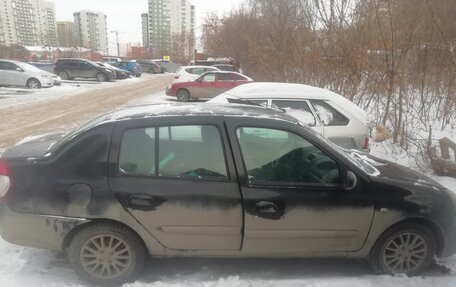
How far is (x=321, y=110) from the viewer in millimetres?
5598

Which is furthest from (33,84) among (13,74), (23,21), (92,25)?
(92,25)

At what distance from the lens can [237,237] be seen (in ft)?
9.50

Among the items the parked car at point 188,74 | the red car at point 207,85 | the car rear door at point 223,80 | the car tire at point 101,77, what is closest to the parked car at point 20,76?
the car tire at point 101,77

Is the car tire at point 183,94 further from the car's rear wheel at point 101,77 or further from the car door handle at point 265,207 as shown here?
the car door handle at point 265,207

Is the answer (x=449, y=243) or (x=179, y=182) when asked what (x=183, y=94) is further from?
(x=449, y=243)

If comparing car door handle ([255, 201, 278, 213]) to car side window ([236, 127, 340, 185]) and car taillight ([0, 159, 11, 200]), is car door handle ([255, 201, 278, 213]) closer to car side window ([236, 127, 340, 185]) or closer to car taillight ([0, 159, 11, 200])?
car side window ([236, 127, 340, 185])

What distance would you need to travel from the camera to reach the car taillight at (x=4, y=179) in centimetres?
281

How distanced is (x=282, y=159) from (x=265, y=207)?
45 centimetres

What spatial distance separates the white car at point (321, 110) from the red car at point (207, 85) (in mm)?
9538

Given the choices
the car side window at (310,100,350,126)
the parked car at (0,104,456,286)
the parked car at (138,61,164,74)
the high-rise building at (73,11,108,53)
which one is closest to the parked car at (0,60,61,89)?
the car side window at (310,100,350,126)

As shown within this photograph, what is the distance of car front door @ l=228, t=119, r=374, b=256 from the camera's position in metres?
2.84

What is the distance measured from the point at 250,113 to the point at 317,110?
2779 mm

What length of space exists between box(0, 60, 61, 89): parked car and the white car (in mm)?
17236

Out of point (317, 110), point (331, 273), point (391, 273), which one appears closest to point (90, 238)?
point (331, 273)
